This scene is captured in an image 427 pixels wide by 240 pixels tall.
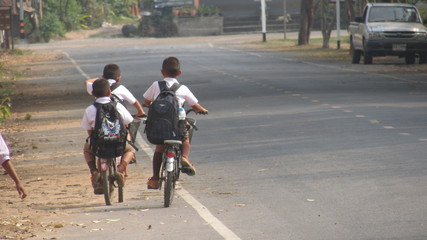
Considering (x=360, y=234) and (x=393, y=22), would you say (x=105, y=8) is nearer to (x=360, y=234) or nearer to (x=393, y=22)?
(x=393, y=22)

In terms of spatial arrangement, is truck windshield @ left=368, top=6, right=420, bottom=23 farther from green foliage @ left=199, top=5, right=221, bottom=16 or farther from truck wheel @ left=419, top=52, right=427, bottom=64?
green foliage @ left=199, top=5, right=221, bottom=16

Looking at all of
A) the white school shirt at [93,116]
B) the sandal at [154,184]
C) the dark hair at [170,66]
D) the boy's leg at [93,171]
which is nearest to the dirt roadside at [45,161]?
the boy's leg at [93,171]

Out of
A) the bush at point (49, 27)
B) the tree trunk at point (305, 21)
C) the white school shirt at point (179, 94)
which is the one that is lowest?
the bush at point (49, 27)

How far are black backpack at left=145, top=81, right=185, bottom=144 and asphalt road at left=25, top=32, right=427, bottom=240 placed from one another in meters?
0.73

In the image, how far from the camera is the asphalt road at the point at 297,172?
9586mm

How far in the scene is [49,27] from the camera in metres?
80.7

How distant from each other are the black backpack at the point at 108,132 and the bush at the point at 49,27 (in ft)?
231

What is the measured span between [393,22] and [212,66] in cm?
674

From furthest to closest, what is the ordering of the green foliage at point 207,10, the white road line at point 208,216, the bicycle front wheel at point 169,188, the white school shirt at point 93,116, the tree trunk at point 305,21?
the green foliage at point 207,10, the tree trunk at point 305,21, the white school shirt at point 93,116, the bicycle front wheel at point 169,188, the white road line at point 208,216

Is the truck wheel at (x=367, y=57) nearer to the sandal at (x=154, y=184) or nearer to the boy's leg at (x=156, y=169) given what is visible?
the boy's leg at (x=156, y=169)

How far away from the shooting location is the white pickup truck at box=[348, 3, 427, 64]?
3531 centimetres

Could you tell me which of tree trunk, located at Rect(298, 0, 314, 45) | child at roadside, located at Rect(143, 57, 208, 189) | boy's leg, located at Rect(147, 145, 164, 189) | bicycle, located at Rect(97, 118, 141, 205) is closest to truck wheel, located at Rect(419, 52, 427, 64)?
tree trunk, located at Rect(298, 0, 314, 45)

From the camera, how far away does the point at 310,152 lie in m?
14.6

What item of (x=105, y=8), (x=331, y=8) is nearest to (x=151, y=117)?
(x=331, y=8)
